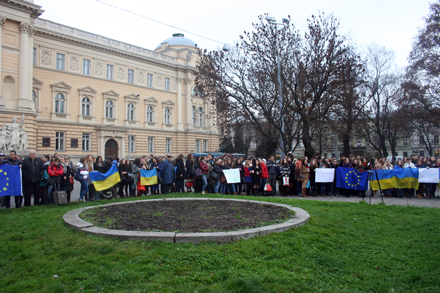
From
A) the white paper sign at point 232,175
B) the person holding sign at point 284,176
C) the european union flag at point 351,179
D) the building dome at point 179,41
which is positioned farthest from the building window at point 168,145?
the european union flag at point 351,179

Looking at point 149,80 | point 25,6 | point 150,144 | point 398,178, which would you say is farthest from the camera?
point 149,80

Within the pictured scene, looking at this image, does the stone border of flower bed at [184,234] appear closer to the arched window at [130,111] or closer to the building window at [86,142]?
the building window at [86,142]

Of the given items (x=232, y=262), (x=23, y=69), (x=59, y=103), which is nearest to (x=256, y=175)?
(x=232, y=262)

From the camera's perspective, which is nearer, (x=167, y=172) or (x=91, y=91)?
(x=167, y=172)

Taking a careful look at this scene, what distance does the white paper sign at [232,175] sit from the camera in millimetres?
15398

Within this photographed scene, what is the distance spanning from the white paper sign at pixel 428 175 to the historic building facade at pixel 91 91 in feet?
60.4

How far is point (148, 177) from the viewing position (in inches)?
569

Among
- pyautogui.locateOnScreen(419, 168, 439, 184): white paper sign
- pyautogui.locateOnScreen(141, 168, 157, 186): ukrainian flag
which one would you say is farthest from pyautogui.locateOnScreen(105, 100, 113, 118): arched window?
pyautogui.locateOnScreen(419, 168, 439, 184): white paper sign

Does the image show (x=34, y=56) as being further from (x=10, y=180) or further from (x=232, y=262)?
(x=232, y=262)

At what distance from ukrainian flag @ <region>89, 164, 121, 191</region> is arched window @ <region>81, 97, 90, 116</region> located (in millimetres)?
30549

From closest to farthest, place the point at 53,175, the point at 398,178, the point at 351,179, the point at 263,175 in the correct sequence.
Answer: the point at 53,175 < the point at 398,178 < the point at 351,179 < the point at 263,175

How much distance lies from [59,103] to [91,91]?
439 centimetres

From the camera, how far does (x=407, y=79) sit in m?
33.2

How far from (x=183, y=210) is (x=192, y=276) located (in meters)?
4.41
